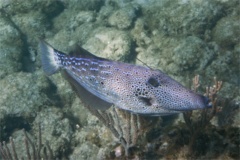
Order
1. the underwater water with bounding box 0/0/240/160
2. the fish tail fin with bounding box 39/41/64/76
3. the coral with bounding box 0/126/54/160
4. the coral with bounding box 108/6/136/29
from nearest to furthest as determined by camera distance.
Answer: the fish tail fin with bounding box 39/41/64/76, the underwater water with bounding box 0/0/240/160, the coral with bounding box 0/126/54/160, the coral with bounding box 108/6/136/29

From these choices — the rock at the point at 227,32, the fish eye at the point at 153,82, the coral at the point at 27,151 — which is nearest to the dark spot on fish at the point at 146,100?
the fish eye at the point at 153,82

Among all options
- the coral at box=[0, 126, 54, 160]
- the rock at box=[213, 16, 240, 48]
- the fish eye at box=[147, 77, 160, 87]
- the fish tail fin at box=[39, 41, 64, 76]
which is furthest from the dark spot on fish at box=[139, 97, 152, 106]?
the rock at box=[213, 16, 240, 48]

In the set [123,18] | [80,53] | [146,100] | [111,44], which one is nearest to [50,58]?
[80,53]

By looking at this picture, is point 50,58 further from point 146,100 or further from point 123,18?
point 123,18

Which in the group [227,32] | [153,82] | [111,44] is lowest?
[111,44]

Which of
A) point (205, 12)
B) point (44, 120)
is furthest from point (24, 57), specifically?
point (205, 12)

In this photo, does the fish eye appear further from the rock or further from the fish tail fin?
the rock

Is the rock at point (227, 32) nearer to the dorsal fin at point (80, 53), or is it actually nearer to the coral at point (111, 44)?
the coral at point (111, 44)
